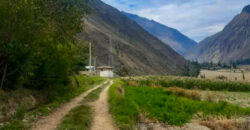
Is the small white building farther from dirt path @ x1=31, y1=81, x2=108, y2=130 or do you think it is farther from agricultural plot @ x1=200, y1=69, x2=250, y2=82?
agricultural plot @ x1=200, y1=69, x2=250, y2=82

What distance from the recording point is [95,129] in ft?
31.7

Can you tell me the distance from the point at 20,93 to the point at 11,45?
10.1 ft

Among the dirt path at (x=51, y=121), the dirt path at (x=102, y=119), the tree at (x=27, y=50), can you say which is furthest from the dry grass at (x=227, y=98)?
the tree at (x=27, y=50)

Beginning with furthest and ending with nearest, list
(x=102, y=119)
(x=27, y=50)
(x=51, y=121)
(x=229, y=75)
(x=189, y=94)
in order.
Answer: (x=229, y=75), (x=189, y=94), (x=27, y=50), (x=102, y=119), (x=51, y=121)

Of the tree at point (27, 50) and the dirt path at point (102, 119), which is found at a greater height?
the tree at point (27, 50)

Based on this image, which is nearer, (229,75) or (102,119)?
(102,119)

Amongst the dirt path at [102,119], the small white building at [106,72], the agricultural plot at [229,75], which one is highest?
the small white building at [106,72]

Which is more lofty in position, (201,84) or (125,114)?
(125,114)

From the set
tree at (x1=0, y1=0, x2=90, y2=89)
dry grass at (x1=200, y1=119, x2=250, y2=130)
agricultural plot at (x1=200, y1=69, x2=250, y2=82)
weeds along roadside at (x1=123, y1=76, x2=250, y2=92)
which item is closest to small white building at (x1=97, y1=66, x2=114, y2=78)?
weeds along roadside at (x1=123, y1=76, x2=250, y2=92)

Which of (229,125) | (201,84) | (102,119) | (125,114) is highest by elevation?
(125,114)

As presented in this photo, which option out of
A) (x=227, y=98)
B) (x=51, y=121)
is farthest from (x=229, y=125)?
(x=227, y=98)

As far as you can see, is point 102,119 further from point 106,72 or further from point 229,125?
point 106,72

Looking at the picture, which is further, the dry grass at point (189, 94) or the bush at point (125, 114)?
the dry grass at point (189, 94)

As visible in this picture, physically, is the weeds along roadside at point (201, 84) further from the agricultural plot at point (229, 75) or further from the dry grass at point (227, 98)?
the agricultural plot at point (229, 75)
